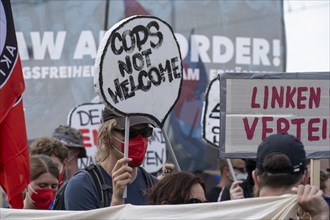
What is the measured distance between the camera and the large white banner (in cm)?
413

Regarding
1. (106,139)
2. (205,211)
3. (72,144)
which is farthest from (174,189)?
(72,144)

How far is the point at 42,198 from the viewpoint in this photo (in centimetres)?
639

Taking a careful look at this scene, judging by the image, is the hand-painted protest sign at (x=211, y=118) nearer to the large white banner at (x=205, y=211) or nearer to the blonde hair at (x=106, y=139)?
the blonde hair at (x=106, y=139)

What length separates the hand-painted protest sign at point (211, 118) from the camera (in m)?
8.97

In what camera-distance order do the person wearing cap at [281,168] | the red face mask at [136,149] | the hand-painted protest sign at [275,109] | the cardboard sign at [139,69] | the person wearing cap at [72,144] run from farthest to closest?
the person wearing cap at [72,144]
the hand-painted protest sign at [275,109]
the red face mask at [136,149]
the cardboard sign at [139,69]
the person wearing cap at [281,168]

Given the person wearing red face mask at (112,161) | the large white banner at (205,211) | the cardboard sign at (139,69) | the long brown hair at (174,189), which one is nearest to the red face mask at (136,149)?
the person wearing red face mask at (112,161)

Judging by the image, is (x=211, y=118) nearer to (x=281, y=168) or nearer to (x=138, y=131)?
(x=138, y=131)

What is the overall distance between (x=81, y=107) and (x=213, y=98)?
6.17 feet

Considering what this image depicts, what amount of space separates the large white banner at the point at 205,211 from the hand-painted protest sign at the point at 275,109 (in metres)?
1.96

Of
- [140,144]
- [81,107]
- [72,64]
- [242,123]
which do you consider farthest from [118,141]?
[72,64]

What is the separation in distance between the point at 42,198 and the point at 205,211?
86.9 inches

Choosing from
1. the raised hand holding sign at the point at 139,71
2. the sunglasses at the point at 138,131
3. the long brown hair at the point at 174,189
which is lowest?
the long brown hair at the point at 174,189

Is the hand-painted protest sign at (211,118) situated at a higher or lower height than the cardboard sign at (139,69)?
lower

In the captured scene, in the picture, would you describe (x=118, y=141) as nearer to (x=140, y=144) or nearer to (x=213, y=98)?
(x=140, y=144)
